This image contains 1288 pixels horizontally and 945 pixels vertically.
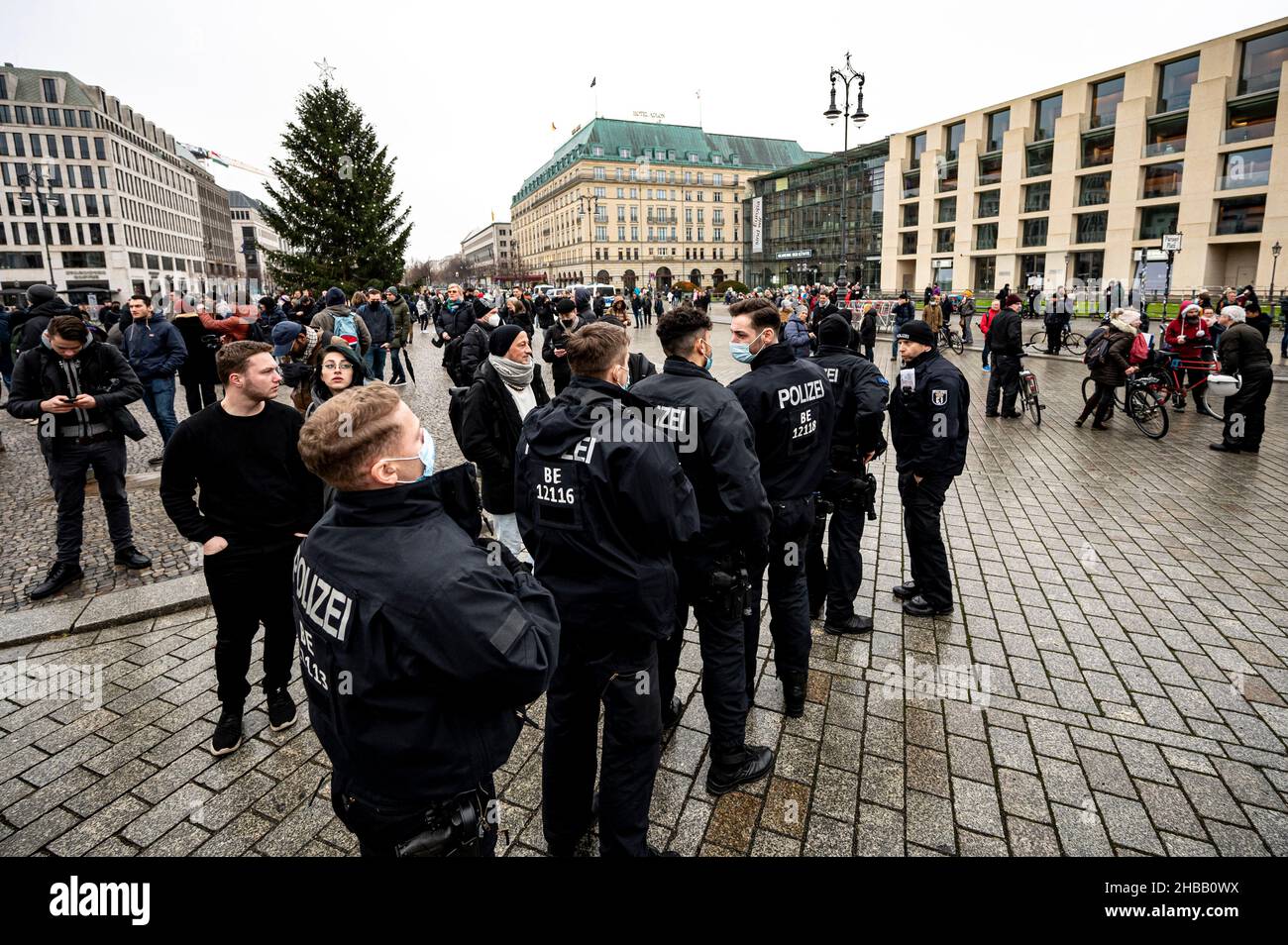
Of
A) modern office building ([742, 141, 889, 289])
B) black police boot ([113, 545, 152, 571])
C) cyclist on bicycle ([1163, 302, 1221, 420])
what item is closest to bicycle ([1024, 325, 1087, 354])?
cyclist on bicycle ([1163, 302, 1221, 420])

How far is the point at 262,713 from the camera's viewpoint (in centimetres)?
399

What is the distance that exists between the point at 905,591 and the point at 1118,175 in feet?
180

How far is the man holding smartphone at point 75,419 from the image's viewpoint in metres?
5.62

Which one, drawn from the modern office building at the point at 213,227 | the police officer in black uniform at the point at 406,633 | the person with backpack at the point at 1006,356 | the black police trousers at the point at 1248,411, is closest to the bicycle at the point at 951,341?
the person with backpack at the point at 1006,356

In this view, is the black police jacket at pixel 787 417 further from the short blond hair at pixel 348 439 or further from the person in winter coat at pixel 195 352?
the person in winter coat at pixel 195 352

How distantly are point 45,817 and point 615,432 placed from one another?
10.4 feet

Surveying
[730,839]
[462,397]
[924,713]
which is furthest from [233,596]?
[924,713]

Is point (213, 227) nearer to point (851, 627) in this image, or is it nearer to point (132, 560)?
point (132, 560)

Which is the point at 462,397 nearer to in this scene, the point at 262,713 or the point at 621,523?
the point at 262,713

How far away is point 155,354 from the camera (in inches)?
347

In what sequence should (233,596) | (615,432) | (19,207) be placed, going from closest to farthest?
(615,432) < (233,596) < (19,207)

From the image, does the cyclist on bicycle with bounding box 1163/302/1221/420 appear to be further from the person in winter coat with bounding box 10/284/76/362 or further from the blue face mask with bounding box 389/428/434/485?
the person in winter coat with bounding box 10/284/76/362

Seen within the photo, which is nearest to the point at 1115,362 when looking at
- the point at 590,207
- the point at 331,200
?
the point at 331,200

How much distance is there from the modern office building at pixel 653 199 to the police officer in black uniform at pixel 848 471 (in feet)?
337
